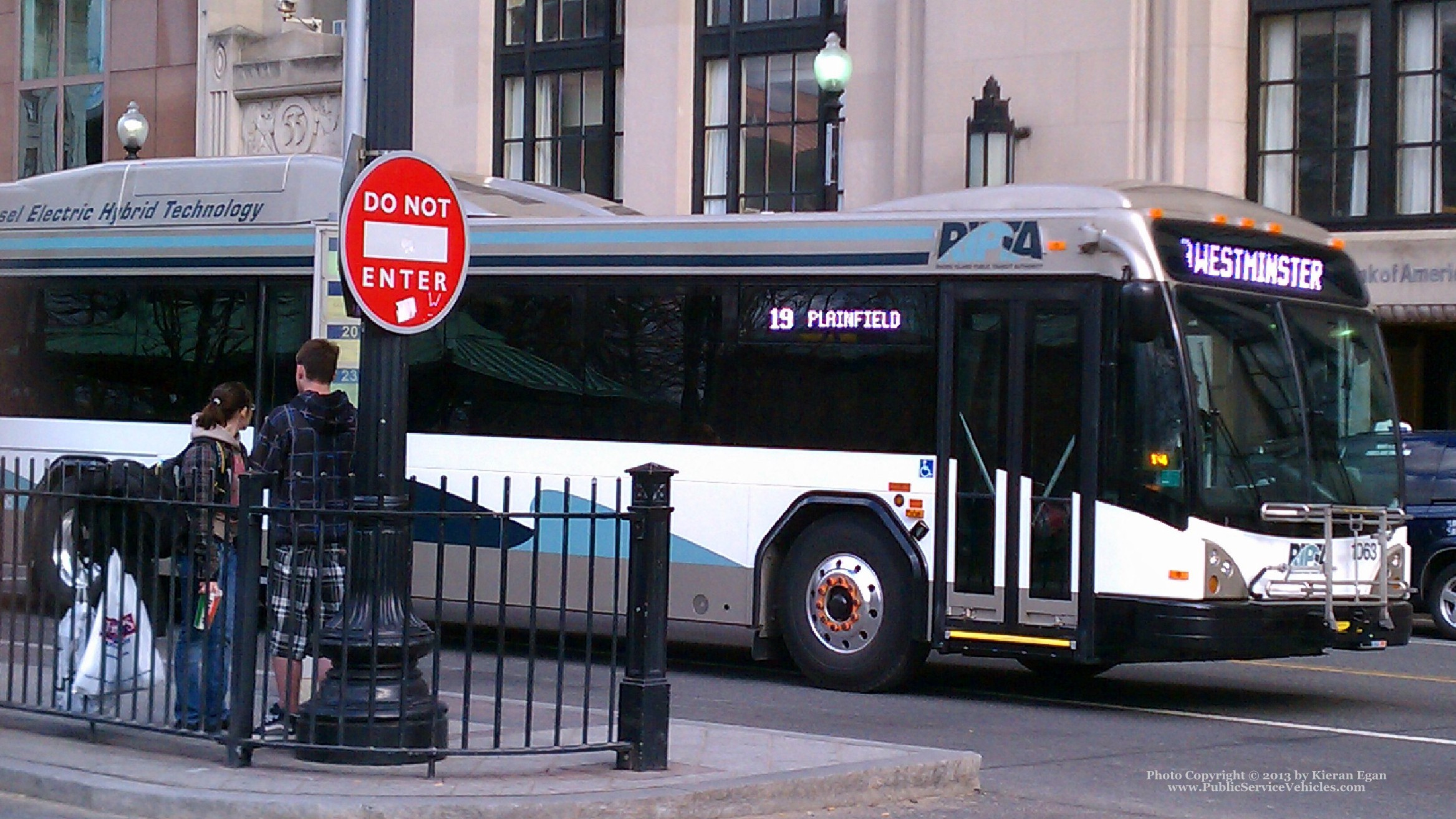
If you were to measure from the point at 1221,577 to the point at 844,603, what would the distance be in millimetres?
2477

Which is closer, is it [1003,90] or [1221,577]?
[1221,577]

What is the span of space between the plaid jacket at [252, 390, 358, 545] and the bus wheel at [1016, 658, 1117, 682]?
605 centimetres

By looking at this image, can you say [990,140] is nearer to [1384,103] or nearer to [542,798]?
[1384,103]

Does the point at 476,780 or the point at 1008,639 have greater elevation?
the point at 1008,639

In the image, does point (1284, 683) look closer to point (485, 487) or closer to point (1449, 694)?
point (1449, 694)

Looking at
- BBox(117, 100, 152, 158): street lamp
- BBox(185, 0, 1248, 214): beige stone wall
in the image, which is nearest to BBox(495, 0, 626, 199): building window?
BBox(185, 0, 1248, 214): beige stone wall

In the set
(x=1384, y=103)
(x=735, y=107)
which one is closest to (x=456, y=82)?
(x=735, y=107)

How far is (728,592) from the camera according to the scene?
13406mm

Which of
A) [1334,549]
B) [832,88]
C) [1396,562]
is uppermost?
[832,88]

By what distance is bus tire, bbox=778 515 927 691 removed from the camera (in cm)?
1269

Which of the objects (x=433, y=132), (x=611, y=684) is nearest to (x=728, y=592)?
(x=611, y=684)

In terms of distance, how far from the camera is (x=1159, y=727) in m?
11.6

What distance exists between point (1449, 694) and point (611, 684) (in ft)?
24.2

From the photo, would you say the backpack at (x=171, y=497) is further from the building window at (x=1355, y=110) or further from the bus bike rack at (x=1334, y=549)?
the building window at (x=1355, y=110)
